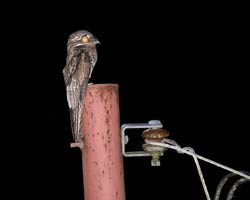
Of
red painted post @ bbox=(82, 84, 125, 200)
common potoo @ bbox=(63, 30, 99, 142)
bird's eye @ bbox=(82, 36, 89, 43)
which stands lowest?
red painted post @ bbox=(82, 84, 125, 200)

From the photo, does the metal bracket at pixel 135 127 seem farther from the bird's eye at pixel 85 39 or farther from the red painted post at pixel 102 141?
the bird's eye at pixel 85 39

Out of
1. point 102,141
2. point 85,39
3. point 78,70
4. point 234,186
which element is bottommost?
point 234,186

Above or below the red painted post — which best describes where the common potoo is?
above

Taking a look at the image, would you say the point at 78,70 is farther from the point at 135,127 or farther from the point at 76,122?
the point at 135,127

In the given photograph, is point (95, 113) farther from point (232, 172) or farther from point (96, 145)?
point (232, 172)

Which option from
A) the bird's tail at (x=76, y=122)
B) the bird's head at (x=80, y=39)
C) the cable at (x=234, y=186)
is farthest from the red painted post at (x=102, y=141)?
the cable at (x=234, y=186)

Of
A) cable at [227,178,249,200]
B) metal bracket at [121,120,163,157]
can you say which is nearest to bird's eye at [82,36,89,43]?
metal bracket at [121,120,163,157]

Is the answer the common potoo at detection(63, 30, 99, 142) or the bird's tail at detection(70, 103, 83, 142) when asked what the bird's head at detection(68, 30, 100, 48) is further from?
the bird's tail at detection(70, 103, 83, 142)

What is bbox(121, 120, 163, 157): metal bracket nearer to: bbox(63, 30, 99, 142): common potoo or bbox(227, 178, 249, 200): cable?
bbox(63, 30, 99, 142): common potoo

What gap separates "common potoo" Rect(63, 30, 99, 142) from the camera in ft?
4.40

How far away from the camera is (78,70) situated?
1346 mm

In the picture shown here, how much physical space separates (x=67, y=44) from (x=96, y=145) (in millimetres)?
362

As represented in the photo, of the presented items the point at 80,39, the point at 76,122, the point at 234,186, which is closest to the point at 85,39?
the point at 80,39

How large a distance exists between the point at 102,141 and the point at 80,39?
0.36 m
